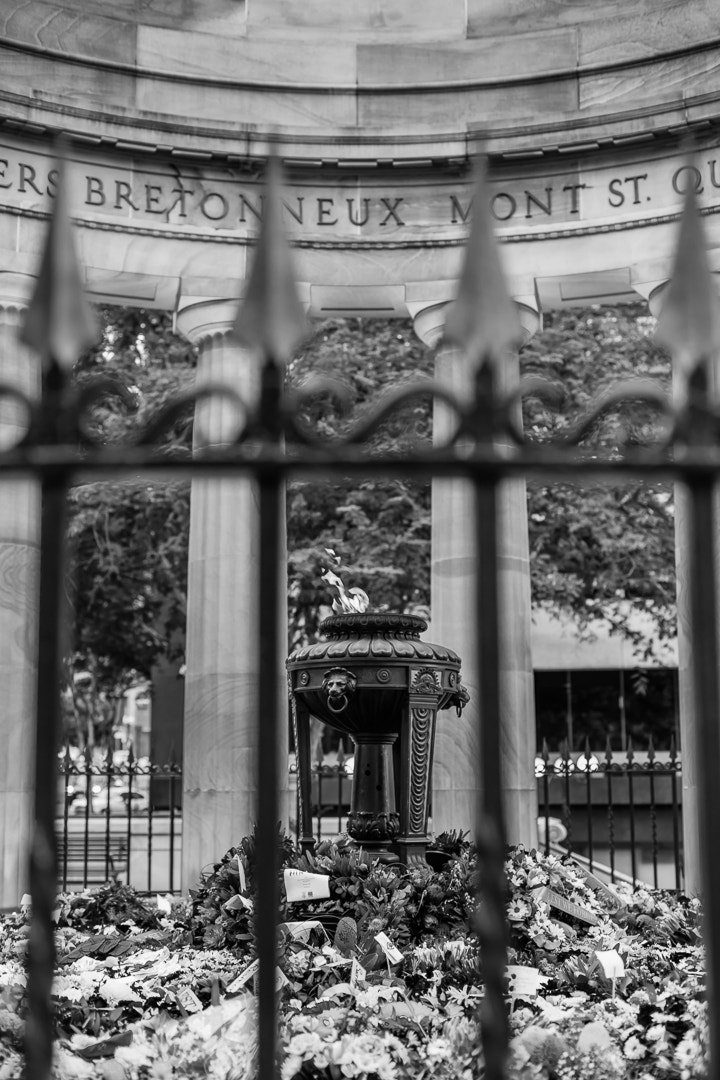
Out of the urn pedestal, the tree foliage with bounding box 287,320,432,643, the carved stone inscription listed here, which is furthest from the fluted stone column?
the tree foliage with bounding box 287,320,432,643

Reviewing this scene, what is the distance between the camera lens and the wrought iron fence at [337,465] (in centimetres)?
392

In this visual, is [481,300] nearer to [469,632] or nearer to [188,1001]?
[188,1001]

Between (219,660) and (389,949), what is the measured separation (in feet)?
30.8

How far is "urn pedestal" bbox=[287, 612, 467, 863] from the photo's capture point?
12680 mm

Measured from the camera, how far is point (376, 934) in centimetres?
1080

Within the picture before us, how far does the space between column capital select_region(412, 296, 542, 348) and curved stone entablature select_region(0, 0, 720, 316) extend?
0.06 metres

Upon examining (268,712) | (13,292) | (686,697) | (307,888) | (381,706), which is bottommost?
(307,888)

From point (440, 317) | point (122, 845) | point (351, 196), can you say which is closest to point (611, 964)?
point (440, 317)

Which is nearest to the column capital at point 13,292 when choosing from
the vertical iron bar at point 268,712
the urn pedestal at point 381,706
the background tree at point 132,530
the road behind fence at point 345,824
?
the road behind fence at point 345,824

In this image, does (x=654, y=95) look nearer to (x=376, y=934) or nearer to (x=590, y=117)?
(x=590, y=117)

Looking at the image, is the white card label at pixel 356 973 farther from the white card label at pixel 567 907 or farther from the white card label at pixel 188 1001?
the white card label at pixel 567 907

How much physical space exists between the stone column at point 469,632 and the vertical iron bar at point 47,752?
1454 centimetres

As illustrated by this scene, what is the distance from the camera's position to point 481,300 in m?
3.96

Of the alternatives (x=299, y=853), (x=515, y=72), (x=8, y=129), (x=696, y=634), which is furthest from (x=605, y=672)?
(x=696, y=634)
